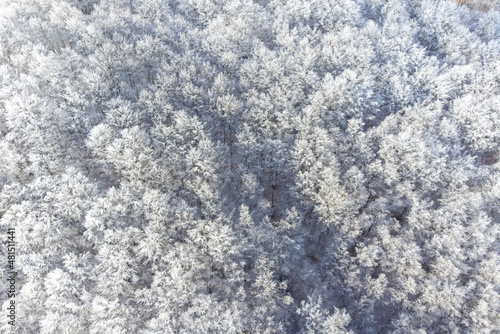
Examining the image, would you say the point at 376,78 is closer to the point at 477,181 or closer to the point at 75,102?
the point at 477,181

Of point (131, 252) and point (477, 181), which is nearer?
point (131, 252)

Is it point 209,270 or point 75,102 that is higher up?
point 75,102

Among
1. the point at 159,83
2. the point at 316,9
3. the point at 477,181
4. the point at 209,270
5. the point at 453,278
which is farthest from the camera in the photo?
the point at 316,9

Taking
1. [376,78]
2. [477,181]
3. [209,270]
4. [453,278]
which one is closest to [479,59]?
[376,78]

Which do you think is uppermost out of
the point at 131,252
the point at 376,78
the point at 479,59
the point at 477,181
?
the point at 479,59

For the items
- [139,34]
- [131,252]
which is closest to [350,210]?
[131,252]

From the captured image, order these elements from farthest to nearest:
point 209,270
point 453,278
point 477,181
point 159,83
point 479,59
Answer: point 479,59 → point 159,83 → point 477,181 → point 453,278 → point 209,270

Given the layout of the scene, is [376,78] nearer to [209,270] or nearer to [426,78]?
[426,78]
